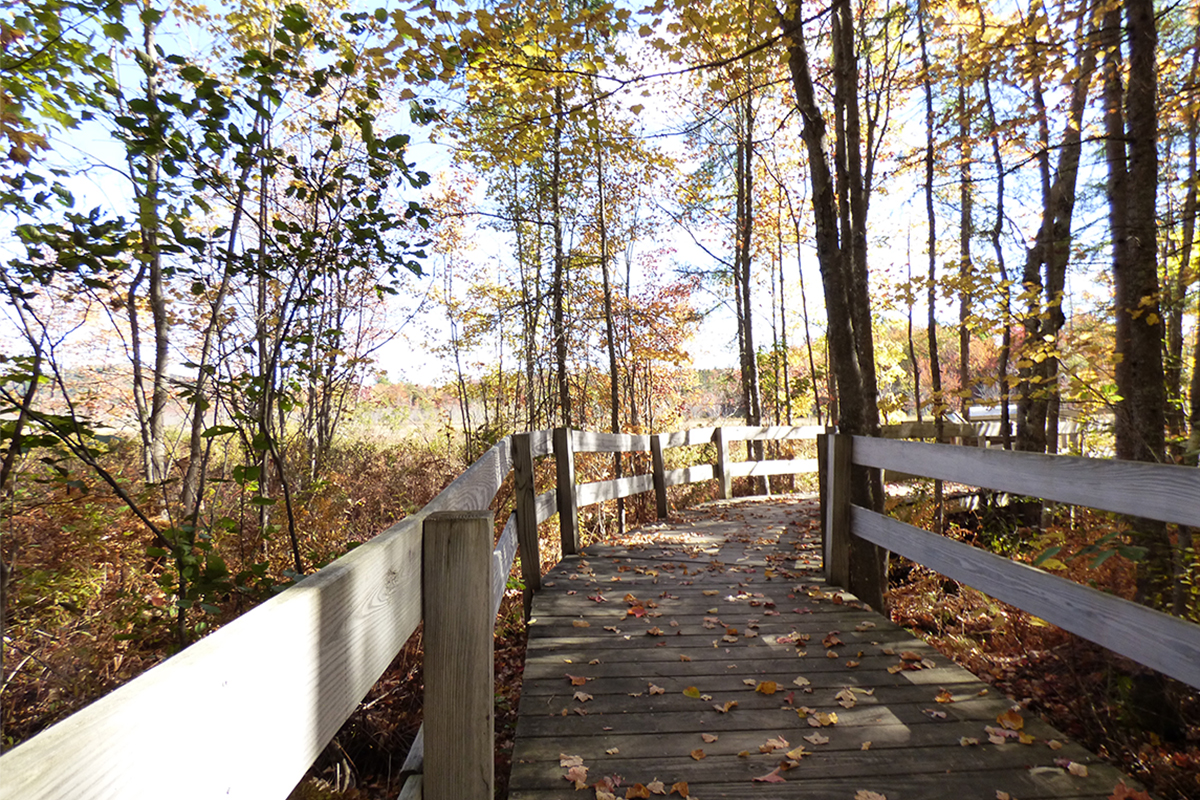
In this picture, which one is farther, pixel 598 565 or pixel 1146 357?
pixel 598 565

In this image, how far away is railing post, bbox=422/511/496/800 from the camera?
160 cm

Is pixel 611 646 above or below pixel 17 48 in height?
below

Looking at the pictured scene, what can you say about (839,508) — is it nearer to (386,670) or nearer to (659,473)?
(386,670)

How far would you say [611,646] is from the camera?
12.8 feet

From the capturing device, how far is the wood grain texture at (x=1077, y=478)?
7.16 feet

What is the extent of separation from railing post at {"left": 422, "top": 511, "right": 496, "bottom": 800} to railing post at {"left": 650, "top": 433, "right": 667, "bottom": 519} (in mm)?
6773

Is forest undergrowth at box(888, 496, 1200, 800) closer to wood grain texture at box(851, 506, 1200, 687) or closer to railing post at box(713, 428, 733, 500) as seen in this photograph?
wood grain texture at box(851, 506, 1200, 687)

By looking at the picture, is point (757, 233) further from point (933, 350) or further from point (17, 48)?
point (17, 48)

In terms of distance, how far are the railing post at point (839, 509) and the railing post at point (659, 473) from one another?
3622 millimetres

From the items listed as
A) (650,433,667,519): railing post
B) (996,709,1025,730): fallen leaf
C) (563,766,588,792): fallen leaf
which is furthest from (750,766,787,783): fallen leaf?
(650,433,667,519): railing post

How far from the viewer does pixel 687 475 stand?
9891mm

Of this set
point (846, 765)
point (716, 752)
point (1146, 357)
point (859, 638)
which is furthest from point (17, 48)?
point (1146, 357)

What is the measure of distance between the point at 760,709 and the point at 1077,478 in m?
1.66

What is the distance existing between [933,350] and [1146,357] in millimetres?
5521
